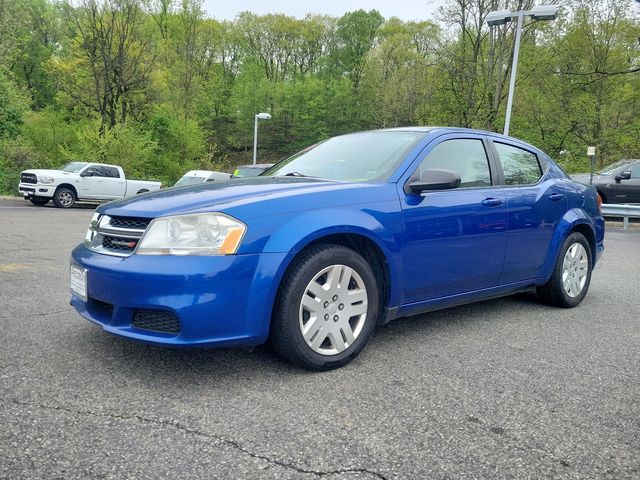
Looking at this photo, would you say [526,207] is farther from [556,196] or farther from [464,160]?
[464,160]

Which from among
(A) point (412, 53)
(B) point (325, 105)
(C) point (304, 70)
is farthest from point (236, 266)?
(C) point (304, 70)

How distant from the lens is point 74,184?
18.3m

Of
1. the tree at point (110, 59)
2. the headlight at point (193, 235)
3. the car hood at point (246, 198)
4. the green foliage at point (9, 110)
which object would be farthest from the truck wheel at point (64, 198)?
the headlight at point (193, 235)

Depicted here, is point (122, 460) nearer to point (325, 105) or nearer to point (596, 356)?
point (596, 356)

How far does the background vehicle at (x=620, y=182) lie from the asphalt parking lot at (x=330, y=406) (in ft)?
44.8

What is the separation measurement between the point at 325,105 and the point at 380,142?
5134cm

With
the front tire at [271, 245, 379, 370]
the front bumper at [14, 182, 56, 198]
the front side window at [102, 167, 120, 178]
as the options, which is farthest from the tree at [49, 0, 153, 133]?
the front tire at [271, 245, 379, 370]

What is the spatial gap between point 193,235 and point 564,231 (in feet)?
11.1

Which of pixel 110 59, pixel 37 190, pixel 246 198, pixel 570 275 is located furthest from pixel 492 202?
pixel 110 59

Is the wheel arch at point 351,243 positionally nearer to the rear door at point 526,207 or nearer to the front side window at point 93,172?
the rear door at point 526,207

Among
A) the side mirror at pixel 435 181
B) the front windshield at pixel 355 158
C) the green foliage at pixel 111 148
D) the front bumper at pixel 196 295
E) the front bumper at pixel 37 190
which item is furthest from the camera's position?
the green foliage at pixel 111 148

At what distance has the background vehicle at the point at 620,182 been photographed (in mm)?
15891

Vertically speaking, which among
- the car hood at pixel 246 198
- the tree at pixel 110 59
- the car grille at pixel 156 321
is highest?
the tree at pixel 110 59

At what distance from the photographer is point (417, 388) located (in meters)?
2.91
